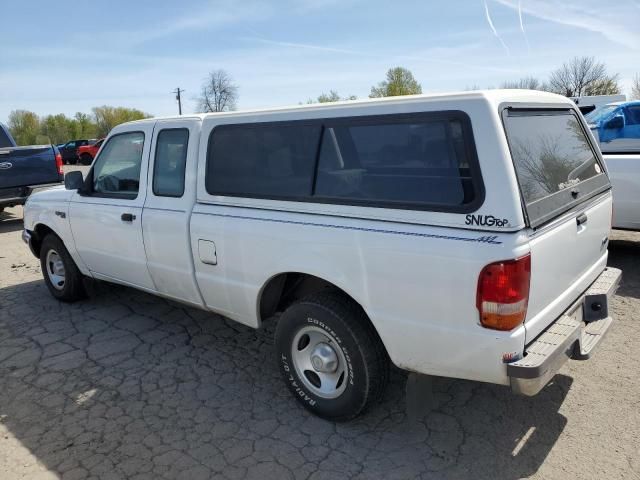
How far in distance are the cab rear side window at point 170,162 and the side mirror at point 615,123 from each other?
23.0 feet

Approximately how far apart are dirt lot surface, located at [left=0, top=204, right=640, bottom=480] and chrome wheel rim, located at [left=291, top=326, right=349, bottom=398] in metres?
0.23

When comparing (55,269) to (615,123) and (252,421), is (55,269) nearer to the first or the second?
(252,421)

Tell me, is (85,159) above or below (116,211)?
above

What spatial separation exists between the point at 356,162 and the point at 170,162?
69.5 inches

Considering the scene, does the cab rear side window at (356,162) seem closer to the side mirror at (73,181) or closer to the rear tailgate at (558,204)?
the rear tailgate at (558,204)

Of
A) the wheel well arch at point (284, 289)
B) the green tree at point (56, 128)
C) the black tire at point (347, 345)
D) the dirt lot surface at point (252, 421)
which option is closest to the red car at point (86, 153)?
the dirt lot surface at point (252, 421)

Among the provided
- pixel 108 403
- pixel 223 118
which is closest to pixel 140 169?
pixel 223 118

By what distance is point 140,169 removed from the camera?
4.25 m

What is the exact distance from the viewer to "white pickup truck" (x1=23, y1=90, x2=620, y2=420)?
7.93 ft

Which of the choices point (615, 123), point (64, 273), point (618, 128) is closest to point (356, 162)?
point (64, 273)

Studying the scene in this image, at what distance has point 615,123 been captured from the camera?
26.2 feet

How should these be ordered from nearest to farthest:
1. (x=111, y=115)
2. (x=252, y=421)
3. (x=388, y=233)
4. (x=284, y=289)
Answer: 1. (x=388, y=233)
2. (x=252, y=421)
3. (x=284, y=289)
4. (x=111, y=115)

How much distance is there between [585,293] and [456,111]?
1.55 metres

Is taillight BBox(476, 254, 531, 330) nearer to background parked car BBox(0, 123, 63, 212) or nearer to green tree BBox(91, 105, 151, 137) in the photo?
background parked car BBox(0, 123, 63, 212)
